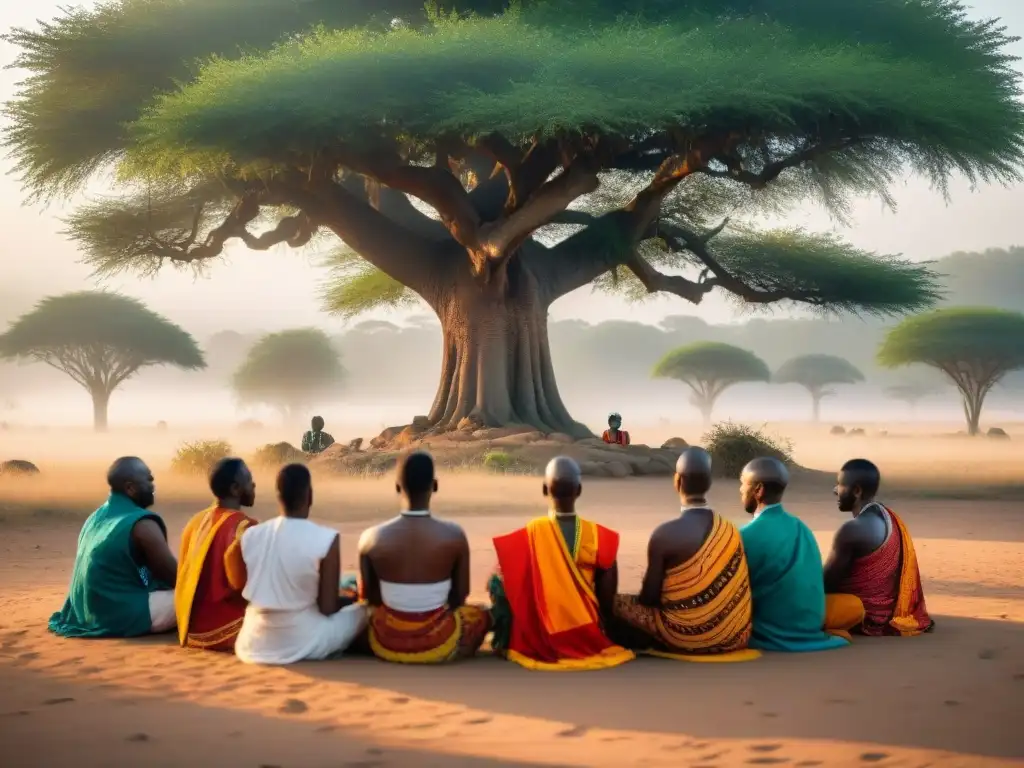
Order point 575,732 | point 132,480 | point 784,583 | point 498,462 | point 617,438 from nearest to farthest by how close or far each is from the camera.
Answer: point 575,732
point 784,583
point 132,480
point 498,462
point 617,438

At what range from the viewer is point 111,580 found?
6.97 metres

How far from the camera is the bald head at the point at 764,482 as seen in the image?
6504 mm

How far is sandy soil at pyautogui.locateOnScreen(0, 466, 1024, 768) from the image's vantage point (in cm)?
469

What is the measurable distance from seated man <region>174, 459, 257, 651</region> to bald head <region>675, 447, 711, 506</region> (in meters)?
2.33

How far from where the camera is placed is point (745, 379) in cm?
6359

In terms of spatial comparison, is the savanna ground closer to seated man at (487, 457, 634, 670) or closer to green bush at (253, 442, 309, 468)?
seated man at (487, 457, 634, 670)

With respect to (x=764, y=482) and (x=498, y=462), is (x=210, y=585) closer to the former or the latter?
(x=764, y=482)

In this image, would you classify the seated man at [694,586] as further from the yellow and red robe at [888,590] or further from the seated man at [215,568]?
the seated man at [215,568]

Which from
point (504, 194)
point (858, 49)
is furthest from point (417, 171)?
point (858, 49)

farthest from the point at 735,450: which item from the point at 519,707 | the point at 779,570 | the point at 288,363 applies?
the point at 288,363

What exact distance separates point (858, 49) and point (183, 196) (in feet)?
50.0

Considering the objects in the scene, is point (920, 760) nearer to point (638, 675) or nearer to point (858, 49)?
point (638, 675)

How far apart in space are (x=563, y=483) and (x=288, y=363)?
55.4 m

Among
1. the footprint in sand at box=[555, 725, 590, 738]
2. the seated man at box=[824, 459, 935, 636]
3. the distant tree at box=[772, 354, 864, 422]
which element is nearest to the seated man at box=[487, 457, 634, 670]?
the footprint in sand at box=[555, 725, 590, 738]
